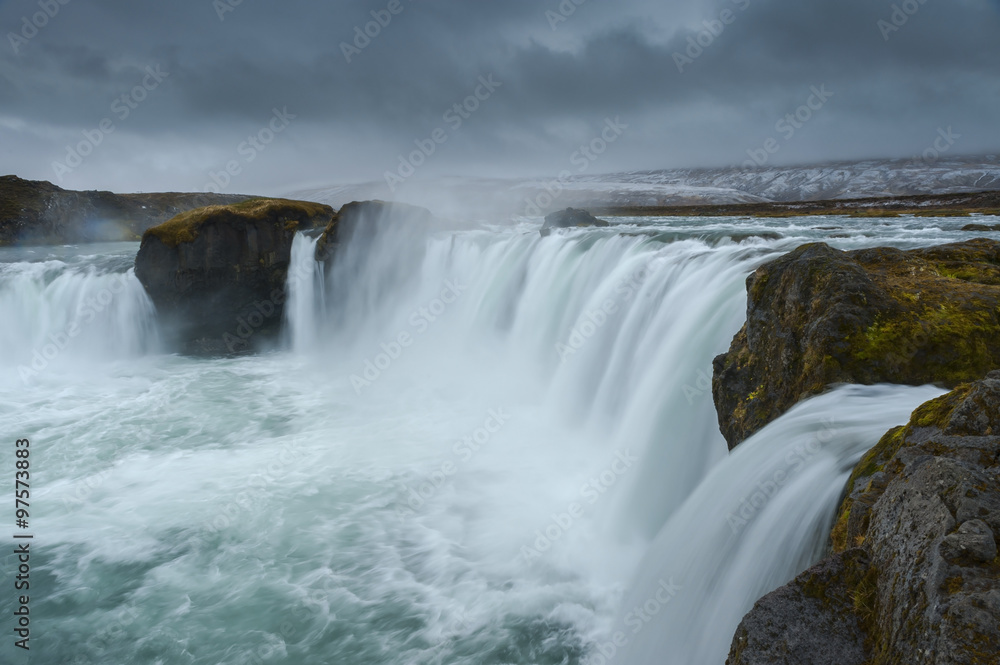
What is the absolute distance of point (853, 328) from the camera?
515 cm

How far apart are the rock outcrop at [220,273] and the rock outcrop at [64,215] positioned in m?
32.4

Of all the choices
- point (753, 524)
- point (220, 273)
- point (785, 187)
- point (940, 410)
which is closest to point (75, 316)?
point (220, 273)

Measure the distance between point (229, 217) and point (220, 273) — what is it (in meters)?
2.16

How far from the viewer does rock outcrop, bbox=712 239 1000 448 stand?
4.96 metres

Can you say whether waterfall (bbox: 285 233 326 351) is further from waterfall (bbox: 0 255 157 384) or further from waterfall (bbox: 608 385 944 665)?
waterfall (bbox: 608 385 944 665)

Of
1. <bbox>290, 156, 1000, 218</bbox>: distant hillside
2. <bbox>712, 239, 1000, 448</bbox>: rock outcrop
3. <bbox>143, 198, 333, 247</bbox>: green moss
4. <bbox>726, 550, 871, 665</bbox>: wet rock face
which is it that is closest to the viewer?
<bbox>726, 550, 871, 665</bbox>: wet rock face

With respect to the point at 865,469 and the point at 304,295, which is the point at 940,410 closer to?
the point at 865,469

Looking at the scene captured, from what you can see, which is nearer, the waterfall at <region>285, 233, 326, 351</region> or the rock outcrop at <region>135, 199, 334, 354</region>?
the rock outcrop at <region>135, 199, 334, 354</region>

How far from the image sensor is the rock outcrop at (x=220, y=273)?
20.4m

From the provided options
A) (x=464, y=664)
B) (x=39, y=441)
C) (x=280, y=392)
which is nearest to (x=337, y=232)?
(x=280, y=392)

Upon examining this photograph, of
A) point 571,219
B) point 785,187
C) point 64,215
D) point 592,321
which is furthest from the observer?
point 785,187

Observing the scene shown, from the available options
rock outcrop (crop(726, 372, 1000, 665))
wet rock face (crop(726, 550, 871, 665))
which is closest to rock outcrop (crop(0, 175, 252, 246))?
wet rock face (crop(726, 550, 871, 665))

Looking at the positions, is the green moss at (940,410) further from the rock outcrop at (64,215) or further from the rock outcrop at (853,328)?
the rock outcrop at (64,215)

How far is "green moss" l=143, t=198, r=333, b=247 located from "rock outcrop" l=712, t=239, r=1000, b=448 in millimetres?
19466
